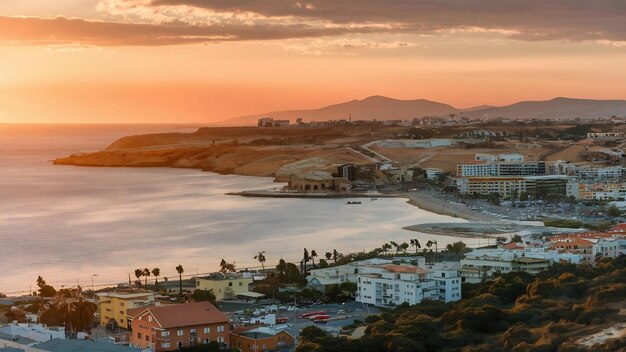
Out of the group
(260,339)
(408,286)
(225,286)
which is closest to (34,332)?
(260,339)

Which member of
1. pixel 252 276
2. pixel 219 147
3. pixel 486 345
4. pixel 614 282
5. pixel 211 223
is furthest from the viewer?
pixel 219 147

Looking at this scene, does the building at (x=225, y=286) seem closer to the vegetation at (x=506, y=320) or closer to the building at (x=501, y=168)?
the vegetation at (x=506, y=320)

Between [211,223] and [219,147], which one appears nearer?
[211,223]

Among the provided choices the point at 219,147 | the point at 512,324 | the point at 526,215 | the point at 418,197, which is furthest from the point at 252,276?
the point at 219,147

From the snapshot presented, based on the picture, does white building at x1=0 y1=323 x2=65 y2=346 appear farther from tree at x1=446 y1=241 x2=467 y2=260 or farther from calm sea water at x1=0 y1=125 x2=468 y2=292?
tree at x1=446 y1=241 x2=467 y2=260

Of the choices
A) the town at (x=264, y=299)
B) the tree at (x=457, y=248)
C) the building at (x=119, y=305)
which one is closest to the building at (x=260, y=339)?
the town at (x=264, y=299)

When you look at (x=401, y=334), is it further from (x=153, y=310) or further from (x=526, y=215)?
(x=526, y=215)

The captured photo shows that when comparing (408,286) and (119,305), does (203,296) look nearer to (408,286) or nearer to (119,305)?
(119,305)
